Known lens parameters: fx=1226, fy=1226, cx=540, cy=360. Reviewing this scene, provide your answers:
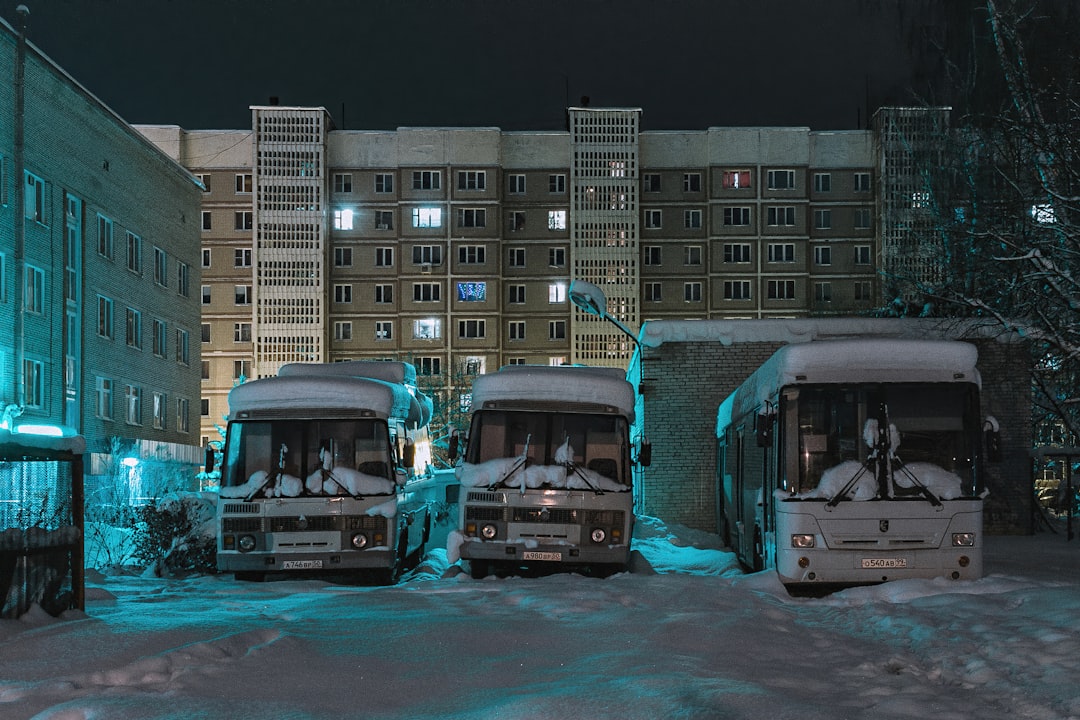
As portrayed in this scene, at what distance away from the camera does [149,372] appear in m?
50.9

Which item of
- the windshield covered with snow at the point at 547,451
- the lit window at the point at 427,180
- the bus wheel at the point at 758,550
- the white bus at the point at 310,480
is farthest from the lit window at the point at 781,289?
the white bus at the point at 310,480

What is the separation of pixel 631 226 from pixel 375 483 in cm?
6926

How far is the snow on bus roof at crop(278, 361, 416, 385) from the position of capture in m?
21.7

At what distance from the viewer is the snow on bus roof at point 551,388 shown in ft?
57.5

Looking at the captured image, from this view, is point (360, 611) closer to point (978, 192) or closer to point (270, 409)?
point (270, 409)

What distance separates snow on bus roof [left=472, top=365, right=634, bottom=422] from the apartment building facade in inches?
946

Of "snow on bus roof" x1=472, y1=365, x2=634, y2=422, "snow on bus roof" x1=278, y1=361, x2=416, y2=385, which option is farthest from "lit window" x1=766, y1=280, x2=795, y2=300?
"snow on bus roof" x1=472, y1=365, x2=634, y2=422

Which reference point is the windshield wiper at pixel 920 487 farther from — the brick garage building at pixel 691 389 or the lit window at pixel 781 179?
the lit window at pixel 781 179

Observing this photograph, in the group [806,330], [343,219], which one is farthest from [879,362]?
[343,219]

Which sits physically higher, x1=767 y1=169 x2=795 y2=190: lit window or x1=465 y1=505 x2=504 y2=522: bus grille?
x1=767 y1=169 x2=795 y2=190: lit window

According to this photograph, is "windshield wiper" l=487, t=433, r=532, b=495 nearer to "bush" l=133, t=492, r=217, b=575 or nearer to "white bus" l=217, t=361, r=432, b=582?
"white bus" l=217, t=361, r=432, b=582

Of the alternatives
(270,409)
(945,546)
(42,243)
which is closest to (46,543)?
(270,409)

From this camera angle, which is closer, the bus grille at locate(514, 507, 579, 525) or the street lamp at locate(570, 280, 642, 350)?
the bus grille at locate(514, 507, 579, 525)

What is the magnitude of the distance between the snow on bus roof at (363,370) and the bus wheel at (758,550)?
23.5ft
